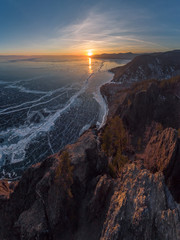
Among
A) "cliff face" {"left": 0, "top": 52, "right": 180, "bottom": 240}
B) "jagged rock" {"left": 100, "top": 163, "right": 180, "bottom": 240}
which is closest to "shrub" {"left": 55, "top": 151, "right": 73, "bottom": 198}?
"cliff face" {"left": 0, "top": 52, "right": 180, "bottom": 240}

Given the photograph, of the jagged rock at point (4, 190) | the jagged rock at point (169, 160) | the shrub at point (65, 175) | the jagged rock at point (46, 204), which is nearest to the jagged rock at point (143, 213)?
the jagged rock at point (169, 160)

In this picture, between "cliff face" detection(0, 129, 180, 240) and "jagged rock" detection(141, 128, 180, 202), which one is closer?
"cliff face" detection(0, 129, 180, 240)

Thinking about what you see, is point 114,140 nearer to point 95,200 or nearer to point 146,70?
point 95,200

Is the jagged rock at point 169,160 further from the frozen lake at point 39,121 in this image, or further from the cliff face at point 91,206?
the frozen lake at point 39,121

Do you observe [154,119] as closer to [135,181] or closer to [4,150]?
[135,181]

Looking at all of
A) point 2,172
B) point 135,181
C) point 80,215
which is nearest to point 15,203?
point 80,215

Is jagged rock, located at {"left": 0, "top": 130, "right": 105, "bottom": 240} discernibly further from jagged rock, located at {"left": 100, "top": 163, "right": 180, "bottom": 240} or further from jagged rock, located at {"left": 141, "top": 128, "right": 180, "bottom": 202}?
jagged rock, located at {"left": 141, "top": 128, "right": 180, "bottom": 202}

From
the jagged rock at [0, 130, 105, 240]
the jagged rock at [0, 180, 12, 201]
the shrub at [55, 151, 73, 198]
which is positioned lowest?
the jagged rock at [0, 180, 12, 201]

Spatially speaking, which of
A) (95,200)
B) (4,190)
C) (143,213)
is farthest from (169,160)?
(4,190)
